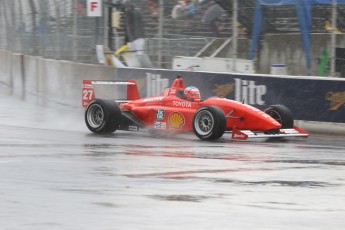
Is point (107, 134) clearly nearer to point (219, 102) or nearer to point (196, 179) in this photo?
point (219, 102)

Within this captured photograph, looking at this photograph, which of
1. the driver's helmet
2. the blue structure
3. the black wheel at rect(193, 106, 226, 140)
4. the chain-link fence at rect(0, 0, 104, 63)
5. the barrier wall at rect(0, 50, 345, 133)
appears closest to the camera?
the black wheel at rect(193, 106, 226, 140)

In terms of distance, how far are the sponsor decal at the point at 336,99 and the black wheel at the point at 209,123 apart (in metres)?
2.98

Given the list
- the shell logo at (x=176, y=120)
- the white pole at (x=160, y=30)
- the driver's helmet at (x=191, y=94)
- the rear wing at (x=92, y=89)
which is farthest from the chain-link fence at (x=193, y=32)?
the shell logo at (x=176, y=120)

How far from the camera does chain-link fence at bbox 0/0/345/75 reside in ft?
49.9

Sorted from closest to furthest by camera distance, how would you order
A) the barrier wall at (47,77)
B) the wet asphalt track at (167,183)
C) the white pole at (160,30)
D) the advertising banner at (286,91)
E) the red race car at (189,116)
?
the wet asphalt track at (167,183) → the red race car at (189,116) → the advertising banner at (286,91) → the white pole at (160,30) → the barrier wall at (47,77)

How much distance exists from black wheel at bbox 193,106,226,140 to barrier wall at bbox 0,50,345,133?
Answer: 2.99 m

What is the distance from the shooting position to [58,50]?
835 inches

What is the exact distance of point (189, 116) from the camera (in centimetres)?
1309

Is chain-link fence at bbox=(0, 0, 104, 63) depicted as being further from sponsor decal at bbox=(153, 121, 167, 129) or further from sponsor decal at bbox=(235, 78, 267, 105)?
sponsor decal at bbox=(153, 121, 167, 129)

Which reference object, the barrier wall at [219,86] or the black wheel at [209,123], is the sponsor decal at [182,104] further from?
the barrier wall at [219,86]

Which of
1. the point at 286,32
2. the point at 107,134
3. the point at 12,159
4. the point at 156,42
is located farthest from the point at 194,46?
the point at 12,159

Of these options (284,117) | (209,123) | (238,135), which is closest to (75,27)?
(284,117)

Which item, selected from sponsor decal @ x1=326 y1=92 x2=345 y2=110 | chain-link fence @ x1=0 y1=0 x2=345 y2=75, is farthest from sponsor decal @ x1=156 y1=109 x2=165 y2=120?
chain-link fence @ x1=0 y1=0 x2=345 y2=75

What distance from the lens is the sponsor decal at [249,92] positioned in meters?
15.4
